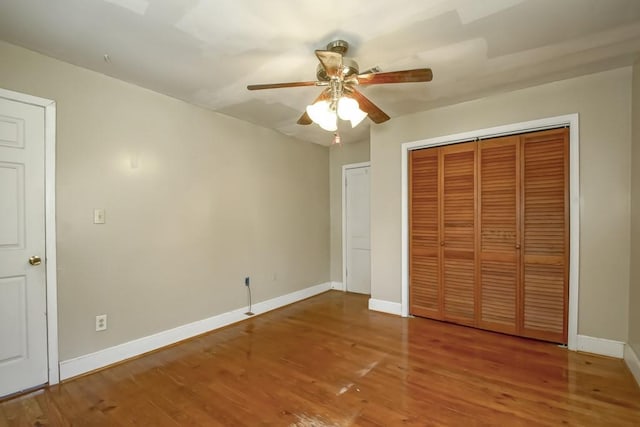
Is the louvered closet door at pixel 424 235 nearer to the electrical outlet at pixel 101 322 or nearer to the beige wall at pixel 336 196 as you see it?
the beige wall at pixel 336 196

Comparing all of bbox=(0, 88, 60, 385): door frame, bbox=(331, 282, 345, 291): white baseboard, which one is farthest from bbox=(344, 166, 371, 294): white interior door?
bbox=(0, 88, 60, 385): door frame

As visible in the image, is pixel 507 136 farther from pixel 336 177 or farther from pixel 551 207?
pixel 336 177

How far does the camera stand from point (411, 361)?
2498mm

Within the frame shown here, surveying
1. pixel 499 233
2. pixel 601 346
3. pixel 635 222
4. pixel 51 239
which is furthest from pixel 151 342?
pixel 635 222

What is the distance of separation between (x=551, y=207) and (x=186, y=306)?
3.68 meters

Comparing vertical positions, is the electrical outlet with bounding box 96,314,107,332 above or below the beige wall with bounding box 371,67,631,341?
below

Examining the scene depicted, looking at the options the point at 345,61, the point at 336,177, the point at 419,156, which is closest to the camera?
the point at 345,61

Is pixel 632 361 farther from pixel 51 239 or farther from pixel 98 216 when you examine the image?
pixel 51 239

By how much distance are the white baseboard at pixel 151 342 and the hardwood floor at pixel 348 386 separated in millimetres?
91

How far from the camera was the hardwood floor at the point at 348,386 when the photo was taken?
1825 mm

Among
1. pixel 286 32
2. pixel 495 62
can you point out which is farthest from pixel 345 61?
pixel 495 62

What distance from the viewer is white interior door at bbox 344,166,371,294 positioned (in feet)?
15.3

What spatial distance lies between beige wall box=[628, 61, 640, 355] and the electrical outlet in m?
4.18

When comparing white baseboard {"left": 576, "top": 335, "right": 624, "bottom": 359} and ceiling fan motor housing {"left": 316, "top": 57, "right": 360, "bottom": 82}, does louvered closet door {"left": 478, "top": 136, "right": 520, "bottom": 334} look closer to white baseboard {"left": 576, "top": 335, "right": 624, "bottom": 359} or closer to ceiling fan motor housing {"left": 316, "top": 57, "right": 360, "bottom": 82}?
white baseboard {"left": 576, "top": 335, "right": 624, "bottom": 359}
